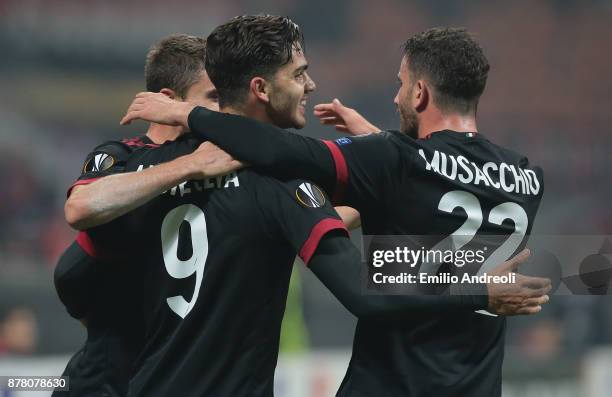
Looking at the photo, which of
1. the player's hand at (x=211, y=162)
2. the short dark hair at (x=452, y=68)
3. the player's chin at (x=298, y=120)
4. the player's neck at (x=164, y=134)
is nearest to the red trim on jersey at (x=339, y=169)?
the player's chin at (x=298, y=120)

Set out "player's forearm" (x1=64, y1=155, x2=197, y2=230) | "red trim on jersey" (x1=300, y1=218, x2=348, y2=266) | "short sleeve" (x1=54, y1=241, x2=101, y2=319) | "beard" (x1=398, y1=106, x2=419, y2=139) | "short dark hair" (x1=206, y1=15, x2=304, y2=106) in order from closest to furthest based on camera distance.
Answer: "red trim on jersey" (x1=300, y1=218, x2=348, y2=266) → "player's forearm" (x1=64, y1=155, x2=197, y2=230) → "short dark hair" (x1=206, y1=15, x2=304, y2=106) → "short sleeve" (x1=54, y1=241, x2=101, y2=319) → "beard" (x1=398, y1=106, x2=419, y2=139)

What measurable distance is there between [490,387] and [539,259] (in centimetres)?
62

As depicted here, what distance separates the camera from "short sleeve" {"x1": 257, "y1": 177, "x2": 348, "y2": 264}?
293 cm

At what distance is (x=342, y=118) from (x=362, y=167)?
835mm

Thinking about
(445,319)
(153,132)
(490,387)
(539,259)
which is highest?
(153,132)

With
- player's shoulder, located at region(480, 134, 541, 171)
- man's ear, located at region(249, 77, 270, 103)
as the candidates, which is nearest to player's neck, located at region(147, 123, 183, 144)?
man's ear, located at region(249, 77, 270, 103)

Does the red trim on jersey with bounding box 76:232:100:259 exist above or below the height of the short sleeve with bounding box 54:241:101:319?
above

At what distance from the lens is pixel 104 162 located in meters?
3.44

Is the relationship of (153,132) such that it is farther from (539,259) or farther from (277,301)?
(539,259)

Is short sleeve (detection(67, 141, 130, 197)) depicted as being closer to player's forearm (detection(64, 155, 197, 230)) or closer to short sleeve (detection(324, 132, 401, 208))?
player's forearm (detection(64, 155, 197, 230))

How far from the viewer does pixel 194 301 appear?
9.90 ft

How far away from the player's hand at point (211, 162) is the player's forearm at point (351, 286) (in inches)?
15.4

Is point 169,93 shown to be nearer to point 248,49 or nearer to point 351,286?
point 248,49

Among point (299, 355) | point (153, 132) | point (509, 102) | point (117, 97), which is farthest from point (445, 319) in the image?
Answer: point (509, 102)
